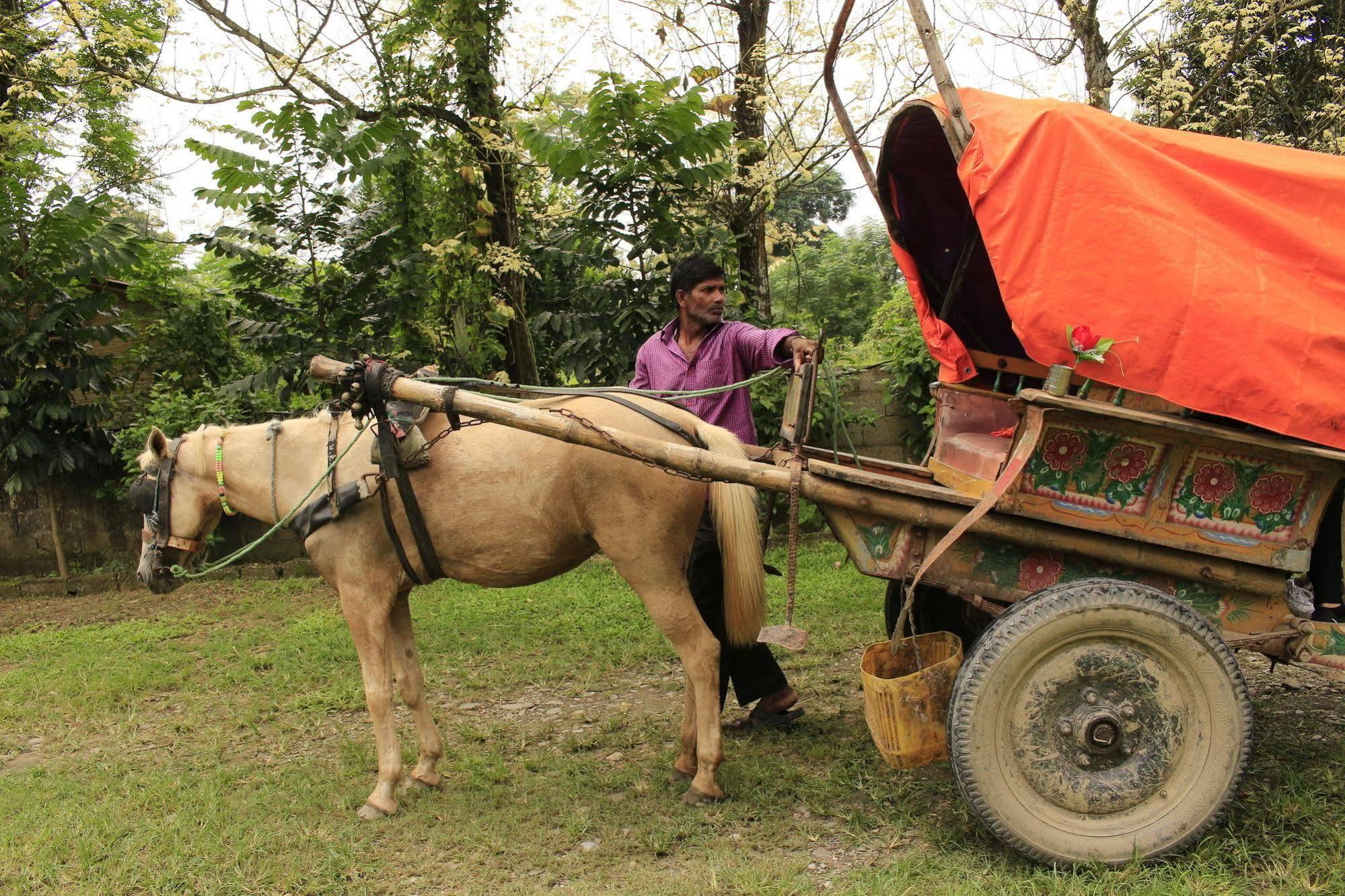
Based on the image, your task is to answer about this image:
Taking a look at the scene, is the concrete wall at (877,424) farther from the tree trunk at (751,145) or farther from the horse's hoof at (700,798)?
the horse's hoof at (700,798)

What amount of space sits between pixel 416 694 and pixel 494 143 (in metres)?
4.53

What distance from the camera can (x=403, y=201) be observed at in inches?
284

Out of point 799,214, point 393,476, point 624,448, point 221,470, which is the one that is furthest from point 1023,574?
point 799,214

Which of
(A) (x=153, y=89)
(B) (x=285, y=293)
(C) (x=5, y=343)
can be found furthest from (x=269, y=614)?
(A) (x=153, y=89)

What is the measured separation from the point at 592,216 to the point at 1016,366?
11.7ft

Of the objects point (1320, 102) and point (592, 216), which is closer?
point (592, 216)

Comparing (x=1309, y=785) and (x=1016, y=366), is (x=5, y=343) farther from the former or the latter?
(x=1309, y=785)

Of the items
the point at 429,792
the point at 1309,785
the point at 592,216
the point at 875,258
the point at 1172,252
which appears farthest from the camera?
the point at 875,258

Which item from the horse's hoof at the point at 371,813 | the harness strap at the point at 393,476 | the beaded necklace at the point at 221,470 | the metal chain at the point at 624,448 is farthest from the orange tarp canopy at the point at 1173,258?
the beaded necklace at the point at 221,470

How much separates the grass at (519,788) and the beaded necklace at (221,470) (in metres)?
1.20

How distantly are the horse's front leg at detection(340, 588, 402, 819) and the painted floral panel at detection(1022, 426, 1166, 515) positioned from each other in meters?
2.52

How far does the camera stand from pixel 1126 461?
9.64ft

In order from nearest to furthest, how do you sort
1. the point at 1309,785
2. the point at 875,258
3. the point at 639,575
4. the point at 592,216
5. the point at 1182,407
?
the point at 1182,407 → the point at 1309,785 → the point at 639,575 → the point at 592,216 → the point at 875,258

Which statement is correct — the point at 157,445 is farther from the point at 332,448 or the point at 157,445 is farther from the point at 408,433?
the point at 408,433
